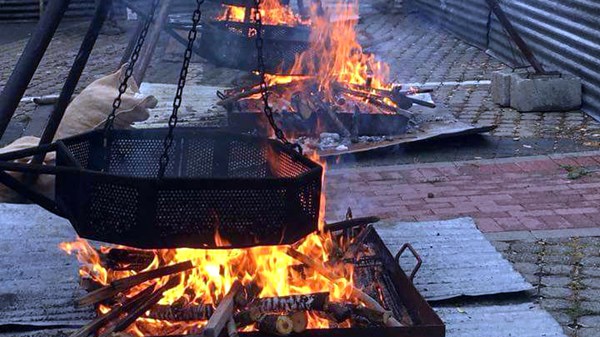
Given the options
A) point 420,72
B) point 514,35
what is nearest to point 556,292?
point 514,35

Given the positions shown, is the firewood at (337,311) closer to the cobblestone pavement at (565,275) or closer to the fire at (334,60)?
the cobblestone pavement at (565,275)

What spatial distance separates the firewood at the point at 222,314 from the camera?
129 inches

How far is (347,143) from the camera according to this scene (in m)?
7.63

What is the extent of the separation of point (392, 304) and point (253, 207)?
1.07 m

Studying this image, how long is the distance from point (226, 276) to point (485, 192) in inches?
121

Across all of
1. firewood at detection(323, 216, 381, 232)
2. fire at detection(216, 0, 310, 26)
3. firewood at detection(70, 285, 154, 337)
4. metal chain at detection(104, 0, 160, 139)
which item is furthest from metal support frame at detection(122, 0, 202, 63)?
firewood at detection(70, 285, 154, 337)

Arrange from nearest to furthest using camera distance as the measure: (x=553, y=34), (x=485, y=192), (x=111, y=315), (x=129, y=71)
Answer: (x=111, y=315) < (x=129, y=71) < (x=485, y=192) < (x=553, y=34)

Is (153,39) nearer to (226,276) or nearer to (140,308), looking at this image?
(226,276)

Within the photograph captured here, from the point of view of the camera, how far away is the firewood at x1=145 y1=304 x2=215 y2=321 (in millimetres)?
3629

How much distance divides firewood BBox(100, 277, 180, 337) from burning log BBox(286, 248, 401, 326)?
0.63 m

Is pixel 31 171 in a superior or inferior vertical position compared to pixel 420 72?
superior

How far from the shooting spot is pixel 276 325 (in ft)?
11.2

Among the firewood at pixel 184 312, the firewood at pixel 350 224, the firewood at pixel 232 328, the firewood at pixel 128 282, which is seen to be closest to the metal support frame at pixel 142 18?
the firewood at pixel 350 224

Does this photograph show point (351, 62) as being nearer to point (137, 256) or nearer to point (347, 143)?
point (347, 143)
